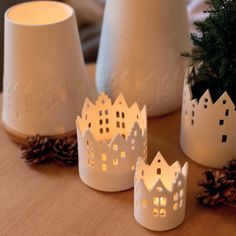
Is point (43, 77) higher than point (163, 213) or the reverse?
higher

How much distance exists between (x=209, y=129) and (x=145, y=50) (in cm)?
17

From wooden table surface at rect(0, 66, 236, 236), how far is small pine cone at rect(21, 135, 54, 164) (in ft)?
0.04

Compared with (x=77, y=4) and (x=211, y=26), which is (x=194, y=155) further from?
(x=77, y=4)

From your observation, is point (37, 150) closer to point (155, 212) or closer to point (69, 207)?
point (69, 207)

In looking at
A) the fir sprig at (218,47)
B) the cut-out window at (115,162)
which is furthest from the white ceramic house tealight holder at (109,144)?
the fir sprig at (218,47)

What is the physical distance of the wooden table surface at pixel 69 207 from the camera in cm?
65

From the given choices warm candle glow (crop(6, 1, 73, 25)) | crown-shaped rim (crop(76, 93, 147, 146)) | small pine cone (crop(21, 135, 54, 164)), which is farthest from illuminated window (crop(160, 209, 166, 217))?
warm candle glow (crop(6, 1, 73, 25))

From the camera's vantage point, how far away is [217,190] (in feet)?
2.22

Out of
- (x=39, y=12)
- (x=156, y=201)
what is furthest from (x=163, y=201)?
(x=39, y=12)

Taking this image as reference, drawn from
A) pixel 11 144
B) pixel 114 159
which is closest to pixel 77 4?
pixel 11 144

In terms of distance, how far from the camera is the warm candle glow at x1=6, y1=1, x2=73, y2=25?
2.68ft

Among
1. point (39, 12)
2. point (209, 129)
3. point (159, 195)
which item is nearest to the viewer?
point (159, 195)

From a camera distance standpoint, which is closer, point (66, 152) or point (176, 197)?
point (176, 197)

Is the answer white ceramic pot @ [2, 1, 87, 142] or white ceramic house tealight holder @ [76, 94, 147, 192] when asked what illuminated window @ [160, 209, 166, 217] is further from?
white ceramic pot @ [2, 1, 87, 142]
